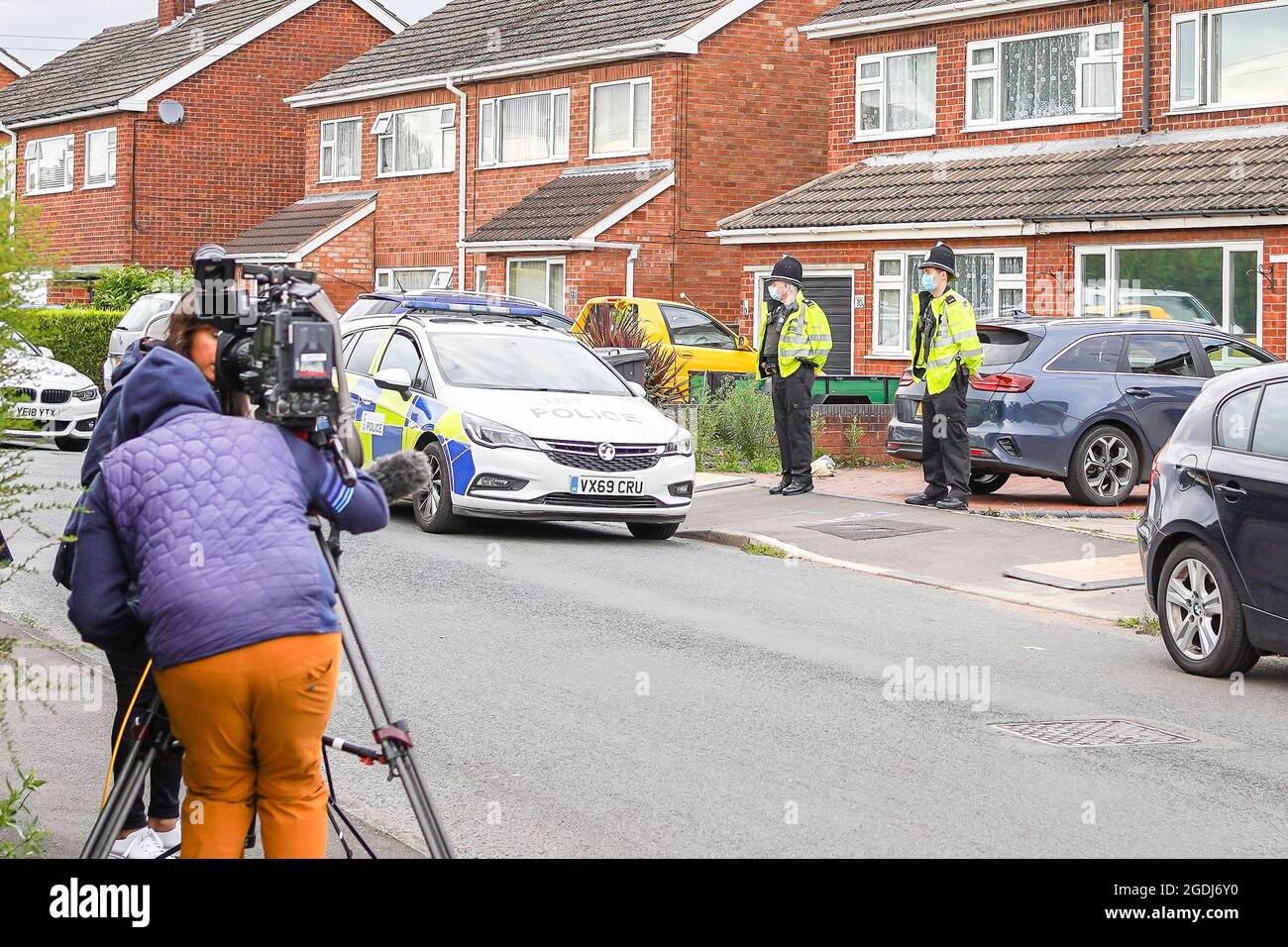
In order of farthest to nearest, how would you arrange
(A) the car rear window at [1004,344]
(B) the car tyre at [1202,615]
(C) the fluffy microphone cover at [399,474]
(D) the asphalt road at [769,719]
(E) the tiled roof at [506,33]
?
(E) the tiled roof at [506,33] → (A) the car rear window at [1004,344] → (B) the car tyre at [1202,615] → (D) the asphalt road at [769,719] → (C) the fluffy microphone cover at [399,474]

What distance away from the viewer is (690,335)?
2698 cm

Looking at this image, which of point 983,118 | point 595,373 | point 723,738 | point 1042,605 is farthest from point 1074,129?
point 723,738

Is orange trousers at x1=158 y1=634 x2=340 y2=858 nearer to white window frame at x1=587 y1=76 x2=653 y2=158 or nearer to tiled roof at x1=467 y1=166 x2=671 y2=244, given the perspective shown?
tiled roof at x1=467 y1=166 x2=671 y2=244

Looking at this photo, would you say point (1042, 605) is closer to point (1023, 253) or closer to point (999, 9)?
point (1023, 253)

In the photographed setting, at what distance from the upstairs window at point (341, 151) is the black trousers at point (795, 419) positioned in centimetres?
2572

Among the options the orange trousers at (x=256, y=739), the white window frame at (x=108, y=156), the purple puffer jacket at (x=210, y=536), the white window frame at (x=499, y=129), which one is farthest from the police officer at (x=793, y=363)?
the white window frame at (x=108, y=156)

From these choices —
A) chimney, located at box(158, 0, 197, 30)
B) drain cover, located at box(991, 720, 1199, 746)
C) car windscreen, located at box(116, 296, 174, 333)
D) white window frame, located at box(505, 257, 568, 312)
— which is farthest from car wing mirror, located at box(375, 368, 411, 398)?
chimney, located at box(158, 0, 197, 30)

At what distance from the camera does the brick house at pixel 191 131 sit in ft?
148

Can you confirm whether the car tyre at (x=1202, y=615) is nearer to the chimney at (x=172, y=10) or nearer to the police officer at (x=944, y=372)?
the police officer at (x=944, y=372)

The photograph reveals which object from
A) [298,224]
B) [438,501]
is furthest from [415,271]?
[438,501]

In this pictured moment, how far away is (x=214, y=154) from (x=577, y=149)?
1446cm

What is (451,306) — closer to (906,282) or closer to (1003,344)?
(1003,344)

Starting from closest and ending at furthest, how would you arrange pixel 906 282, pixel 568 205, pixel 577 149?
1. pixel 906 282
2. pixel 568 205
3. pixel 577 149

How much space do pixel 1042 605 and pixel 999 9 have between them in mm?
18161
